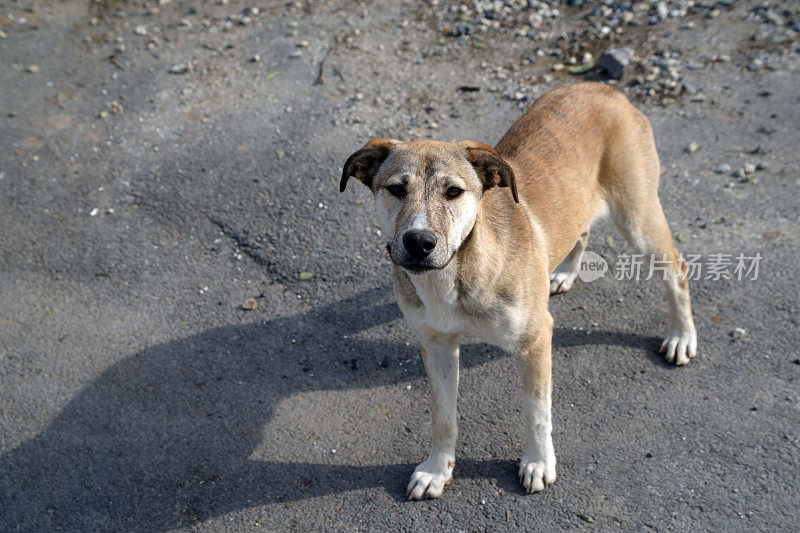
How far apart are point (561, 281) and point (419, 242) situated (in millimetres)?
2856

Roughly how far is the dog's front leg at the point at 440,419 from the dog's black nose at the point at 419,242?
0.97m

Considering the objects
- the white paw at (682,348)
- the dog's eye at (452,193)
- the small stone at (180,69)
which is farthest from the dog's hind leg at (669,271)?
the small stone at (180,69)

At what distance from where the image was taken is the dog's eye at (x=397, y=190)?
3525 millimetres

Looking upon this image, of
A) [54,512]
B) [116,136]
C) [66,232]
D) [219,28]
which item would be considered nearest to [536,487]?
[54,512]

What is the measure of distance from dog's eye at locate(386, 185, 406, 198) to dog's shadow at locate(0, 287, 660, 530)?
2002 mm

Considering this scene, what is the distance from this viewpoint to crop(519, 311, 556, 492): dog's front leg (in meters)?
3.99

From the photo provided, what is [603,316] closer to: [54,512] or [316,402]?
[316,402]

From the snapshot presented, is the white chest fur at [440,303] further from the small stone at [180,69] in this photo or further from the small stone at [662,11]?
the small stone at [662,11]

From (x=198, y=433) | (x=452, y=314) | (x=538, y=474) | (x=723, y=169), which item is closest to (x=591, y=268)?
(x=723, y=169)

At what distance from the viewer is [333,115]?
742cm

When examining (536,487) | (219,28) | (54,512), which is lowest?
(54,512)

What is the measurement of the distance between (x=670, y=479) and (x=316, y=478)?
2.34m

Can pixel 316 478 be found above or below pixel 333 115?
below

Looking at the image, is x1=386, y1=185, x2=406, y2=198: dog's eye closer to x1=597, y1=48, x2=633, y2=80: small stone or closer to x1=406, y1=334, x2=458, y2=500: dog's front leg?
x1=406, y1=334, x2=458, y2=500: dog's front leg
